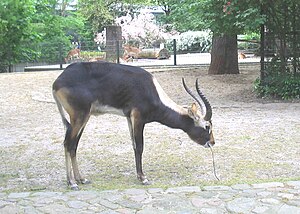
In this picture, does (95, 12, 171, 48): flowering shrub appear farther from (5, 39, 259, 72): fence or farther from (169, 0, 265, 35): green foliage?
(169, 0, 265, 35): green foliage

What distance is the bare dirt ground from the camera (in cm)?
553

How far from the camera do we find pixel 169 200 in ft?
14.3

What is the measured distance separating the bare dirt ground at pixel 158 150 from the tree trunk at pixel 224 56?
5.03 metres

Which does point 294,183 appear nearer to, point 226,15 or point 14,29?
point 226,15

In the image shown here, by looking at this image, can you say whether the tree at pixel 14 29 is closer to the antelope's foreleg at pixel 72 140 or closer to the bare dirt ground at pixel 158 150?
the bare dirt ground at pixel 158 150

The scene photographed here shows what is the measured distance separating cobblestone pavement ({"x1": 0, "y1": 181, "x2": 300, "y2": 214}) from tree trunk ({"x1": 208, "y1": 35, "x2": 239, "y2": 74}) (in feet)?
38.3

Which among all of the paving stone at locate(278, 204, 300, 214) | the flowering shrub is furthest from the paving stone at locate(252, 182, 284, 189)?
the flowering shrub

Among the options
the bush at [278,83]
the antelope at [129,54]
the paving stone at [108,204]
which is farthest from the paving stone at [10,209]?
the antelope at [129,54]

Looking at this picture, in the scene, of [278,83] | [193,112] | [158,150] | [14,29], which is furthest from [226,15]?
[14,29]

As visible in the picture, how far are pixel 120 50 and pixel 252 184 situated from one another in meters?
20.3

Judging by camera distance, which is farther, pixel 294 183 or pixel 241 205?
→ pixel 294 183

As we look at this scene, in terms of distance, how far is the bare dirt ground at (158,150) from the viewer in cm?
553

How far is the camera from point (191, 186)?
4.80 metres

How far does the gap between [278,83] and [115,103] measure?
6.89m
